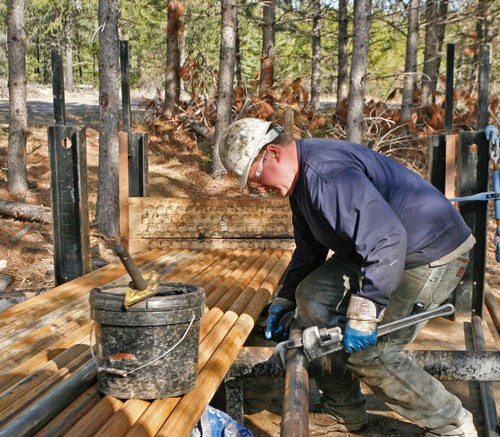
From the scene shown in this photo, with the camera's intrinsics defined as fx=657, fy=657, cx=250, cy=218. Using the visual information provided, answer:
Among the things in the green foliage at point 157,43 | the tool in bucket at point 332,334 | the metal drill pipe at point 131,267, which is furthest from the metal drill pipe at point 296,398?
the green foliage at point 157,43

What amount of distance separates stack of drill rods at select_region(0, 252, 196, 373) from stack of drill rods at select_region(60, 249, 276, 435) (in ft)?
2.58

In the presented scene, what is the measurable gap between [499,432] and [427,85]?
16.3 metres

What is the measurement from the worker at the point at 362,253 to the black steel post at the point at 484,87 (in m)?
2.67

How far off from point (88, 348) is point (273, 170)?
148cm

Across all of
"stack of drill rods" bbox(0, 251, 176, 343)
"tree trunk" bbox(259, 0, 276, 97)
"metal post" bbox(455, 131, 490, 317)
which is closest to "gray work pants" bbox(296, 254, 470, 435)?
"stack of drill rods" bbox(0, 251, 176, 343)

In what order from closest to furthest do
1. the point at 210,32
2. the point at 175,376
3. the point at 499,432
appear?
the point at 175,376, the point at 499,432, the point at 210,32

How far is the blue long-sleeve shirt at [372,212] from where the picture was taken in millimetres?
3090

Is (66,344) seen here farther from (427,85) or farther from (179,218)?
(427,85)

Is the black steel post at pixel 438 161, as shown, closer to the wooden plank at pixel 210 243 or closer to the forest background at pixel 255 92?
the forest background at pixel 255 92

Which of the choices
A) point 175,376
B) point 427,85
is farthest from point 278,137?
point 427,85

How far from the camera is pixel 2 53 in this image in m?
43.8

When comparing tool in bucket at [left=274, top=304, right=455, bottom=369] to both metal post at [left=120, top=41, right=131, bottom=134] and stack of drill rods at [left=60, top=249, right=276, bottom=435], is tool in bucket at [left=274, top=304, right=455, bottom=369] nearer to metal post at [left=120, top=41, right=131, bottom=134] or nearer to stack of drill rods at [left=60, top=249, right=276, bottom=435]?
stack of drill rods at [left=60, top=249, right=276, bottom=435]

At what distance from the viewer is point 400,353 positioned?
3688 mm

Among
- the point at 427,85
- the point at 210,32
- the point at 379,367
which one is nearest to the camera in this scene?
the point at 379,367
